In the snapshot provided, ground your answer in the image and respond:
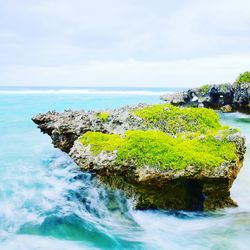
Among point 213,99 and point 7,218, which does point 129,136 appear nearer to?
point 7,218

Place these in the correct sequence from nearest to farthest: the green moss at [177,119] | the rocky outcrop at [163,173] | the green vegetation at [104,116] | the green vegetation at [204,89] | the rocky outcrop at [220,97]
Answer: the rocky outcrop at [163,173] < the green moss at [177,119] < the green vegetation at [104,116] < the rocky outcrop at [220,97] < the green vegetation at [204,89]

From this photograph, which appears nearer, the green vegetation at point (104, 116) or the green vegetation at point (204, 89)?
the green vegetation at point (104, 116)

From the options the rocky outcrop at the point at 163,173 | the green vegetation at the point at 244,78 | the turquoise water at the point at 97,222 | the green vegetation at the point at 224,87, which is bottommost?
the turquoise water at the point at 97,222

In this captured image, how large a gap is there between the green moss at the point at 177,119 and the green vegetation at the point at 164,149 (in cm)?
87

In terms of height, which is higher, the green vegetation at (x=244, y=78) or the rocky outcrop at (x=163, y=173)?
the green vegetation at (x=244, y=78)

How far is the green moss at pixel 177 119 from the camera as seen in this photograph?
24.9 feet

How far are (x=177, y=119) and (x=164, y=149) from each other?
1893 millimetres

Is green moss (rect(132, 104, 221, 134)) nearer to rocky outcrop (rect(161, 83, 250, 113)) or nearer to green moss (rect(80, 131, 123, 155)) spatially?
green moss (rect(80, 131, 123, 155))

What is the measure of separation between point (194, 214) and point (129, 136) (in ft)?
5.87

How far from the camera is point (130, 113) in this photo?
794 cm

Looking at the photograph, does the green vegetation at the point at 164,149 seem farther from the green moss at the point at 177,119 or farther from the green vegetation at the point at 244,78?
the green vegetation at the point at 244,78

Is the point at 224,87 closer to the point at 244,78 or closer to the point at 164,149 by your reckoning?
the point at 244,78

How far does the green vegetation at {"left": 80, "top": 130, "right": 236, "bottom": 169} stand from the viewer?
5898 mm

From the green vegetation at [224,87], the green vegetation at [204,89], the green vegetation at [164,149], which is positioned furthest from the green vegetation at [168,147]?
the green vegetation at [204,89]
